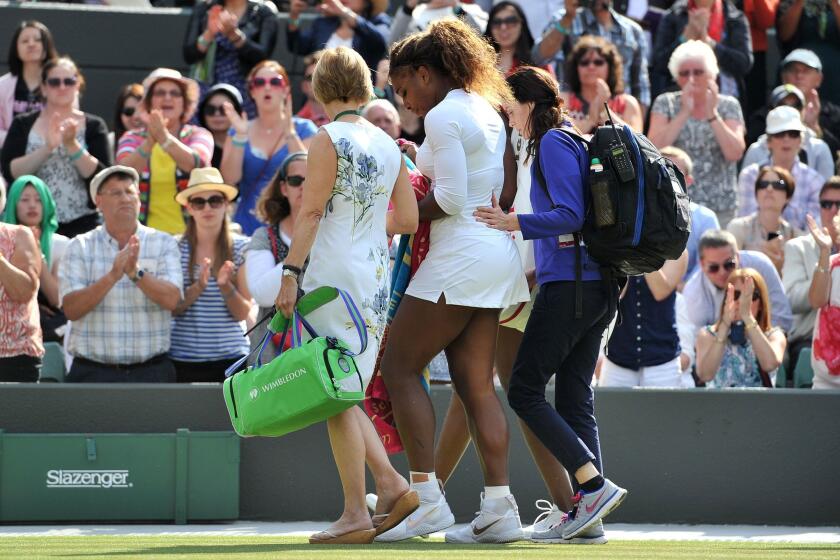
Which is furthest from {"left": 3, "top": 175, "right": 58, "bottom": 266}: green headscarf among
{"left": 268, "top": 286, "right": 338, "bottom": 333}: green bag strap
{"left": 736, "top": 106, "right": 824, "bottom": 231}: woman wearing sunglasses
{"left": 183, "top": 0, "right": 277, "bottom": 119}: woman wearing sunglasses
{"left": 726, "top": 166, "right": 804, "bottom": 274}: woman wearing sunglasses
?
{"left": 736, "top": 106, "right": 824, "bottom": 231}: woman wearing sunglasses

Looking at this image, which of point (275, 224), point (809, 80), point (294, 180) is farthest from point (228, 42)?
point (809, 80)

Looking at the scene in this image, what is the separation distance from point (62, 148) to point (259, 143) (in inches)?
54.8

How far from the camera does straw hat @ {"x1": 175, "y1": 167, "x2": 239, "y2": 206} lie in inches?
352

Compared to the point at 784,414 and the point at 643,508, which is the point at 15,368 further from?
the point at 784,414

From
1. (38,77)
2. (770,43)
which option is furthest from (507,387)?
(770,43)

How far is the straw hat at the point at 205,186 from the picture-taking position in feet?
29.3

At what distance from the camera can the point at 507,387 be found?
6418 millimetres

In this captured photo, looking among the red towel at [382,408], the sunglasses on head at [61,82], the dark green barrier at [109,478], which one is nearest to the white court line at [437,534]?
the dark green barrier at [109,478]

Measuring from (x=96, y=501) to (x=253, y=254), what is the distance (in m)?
1.58

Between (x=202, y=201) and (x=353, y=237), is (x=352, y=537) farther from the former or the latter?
(x=202, y=201)

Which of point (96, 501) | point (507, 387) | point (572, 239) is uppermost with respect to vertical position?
point (572, 239)

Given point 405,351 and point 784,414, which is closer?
point 405,351

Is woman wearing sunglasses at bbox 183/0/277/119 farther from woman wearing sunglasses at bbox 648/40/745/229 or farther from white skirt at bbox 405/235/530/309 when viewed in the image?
white skirt at bbox 405/235/530/309

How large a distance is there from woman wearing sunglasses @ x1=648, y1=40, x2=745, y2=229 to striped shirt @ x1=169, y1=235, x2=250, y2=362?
4.14m
